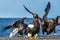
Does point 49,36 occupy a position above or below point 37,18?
below

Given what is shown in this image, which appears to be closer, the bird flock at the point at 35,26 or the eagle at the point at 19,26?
the bird flock at the point at 35,26

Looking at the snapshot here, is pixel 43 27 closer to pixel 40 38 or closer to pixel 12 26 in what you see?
pixel 40 38

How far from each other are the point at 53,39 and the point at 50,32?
70 centimetres

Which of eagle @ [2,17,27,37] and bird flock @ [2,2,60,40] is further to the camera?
eagle @ [2,17,27,37]

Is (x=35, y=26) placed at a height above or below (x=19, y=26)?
above

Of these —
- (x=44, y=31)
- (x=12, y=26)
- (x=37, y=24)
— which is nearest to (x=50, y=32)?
(x=44, y=31)

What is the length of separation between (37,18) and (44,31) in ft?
2.56

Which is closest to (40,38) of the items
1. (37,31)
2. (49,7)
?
(37,31)

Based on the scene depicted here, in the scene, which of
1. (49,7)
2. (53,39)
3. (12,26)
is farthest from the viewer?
(49,7)

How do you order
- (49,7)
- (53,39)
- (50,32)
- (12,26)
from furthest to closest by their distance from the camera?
(49,7), (12,26), (50,32), (53,39)

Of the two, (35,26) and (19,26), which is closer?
(35,26)

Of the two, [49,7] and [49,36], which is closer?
[49,36]

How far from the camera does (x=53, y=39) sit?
352 inches

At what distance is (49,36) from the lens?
9.29 meters
